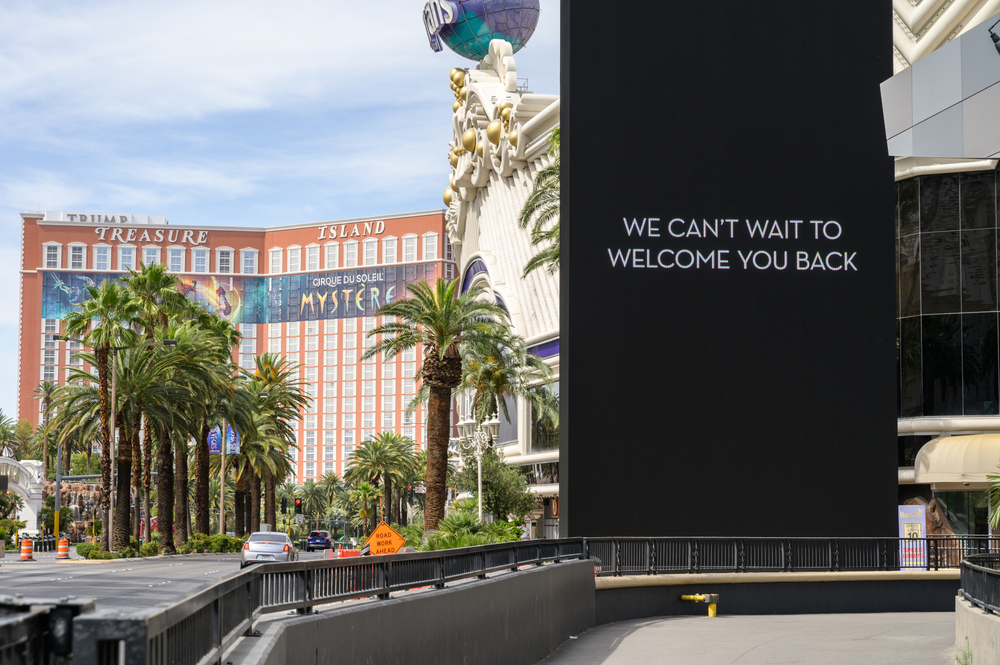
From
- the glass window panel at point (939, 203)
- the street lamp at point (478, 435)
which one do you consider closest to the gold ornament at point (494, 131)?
the street lamp at point (478, 435)

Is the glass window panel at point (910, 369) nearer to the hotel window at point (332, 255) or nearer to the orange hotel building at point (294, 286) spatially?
the orange hotel building at point (294, 286)

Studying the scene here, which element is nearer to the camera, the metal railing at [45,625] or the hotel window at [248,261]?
the metal railing at [45,625]

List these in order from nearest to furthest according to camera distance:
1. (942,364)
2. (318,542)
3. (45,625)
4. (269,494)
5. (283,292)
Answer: (45,625) → (942,364) → (269,494) → (318,542) → (283,292)

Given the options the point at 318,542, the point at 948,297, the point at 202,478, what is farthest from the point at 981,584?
the point at 318,542

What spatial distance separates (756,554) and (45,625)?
82.8ft

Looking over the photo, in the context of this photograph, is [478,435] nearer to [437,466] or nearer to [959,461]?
[437,466]

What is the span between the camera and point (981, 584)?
15844mm

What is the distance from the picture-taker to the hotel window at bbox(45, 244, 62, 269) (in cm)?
18888

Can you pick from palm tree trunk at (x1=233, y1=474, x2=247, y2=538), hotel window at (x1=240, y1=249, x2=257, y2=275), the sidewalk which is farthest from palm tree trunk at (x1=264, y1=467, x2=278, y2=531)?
hotel window at (x1=240, y1=249, x2=257, y2=275)

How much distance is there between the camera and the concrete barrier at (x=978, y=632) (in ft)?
46.7

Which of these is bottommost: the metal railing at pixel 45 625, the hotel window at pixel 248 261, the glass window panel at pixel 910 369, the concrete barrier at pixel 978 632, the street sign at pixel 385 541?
the concrete barrier at pixel 978 632

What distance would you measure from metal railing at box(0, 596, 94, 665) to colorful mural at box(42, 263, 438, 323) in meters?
179

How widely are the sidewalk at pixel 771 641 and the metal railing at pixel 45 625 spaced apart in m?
15.7

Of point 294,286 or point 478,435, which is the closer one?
point 478,435
